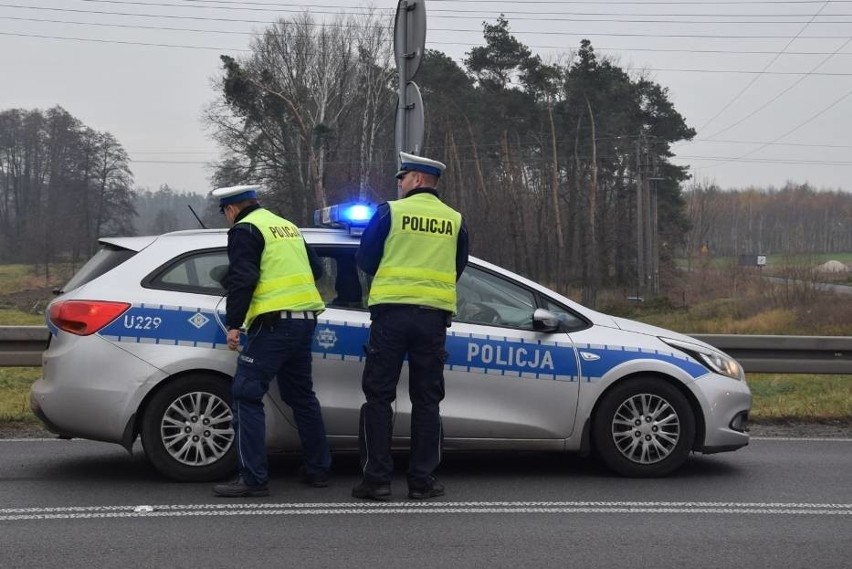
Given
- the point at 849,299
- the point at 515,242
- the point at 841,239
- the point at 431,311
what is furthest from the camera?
the point at 841,239

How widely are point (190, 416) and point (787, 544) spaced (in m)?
3.35

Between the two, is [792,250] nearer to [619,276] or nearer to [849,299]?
[849,299]

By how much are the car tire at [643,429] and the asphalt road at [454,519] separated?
0.14 m

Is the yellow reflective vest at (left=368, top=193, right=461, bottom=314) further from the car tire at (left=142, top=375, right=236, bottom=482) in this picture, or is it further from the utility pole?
the utility pole

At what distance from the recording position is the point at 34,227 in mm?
59125

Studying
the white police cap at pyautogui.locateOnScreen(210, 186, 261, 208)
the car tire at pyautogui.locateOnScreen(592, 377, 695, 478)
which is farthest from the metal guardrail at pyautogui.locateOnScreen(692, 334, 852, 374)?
the white police cap at pyautogui.locateOnScreen(210, 186, 261, 208)

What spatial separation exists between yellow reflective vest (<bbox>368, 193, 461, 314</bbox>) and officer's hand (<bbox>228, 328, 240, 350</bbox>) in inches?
29.7

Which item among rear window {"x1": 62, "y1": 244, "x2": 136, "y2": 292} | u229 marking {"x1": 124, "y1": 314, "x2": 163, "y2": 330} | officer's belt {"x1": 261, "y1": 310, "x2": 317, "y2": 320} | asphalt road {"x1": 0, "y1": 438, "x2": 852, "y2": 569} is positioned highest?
rear window {"x1": 62, "y1": 244, "x2": 136, "y2": 292}

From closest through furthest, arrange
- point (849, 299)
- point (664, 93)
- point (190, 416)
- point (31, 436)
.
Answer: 1. point (190, 416)
2. point (31, 436)
3. point (849, 299)
4. point (664, 93)

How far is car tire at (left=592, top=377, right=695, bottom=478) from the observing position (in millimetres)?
6461

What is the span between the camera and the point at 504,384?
20.9 ft

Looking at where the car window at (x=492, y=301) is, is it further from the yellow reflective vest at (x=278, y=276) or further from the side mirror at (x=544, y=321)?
the yellow reflective vest at (x=278, y=276)

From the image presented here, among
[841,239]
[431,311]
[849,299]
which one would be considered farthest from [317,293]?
[841,239]

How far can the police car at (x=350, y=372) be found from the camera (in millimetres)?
6113
